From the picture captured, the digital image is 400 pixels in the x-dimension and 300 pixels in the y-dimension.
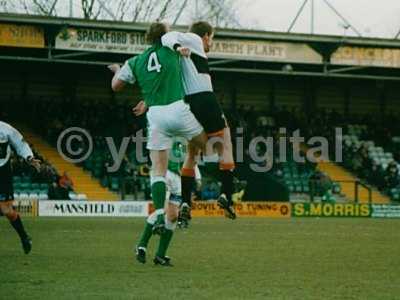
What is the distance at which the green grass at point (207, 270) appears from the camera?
8.00 meters

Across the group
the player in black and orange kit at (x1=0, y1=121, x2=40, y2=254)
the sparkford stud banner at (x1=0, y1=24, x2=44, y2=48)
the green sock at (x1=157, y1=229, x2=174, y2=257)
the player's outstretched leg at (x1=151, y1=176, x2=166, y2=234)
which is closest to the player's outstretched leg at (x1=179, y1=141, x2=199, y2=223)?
the player's outstretched leg at (x1=151, y1=176, x2=166, y2=234)

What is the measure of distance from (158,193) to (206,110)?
1187 millimetres

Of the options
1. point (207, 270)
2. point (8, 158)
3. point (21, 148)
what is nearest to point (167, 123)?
point (207, 270)

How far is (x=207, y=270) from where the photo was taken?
10000 mm

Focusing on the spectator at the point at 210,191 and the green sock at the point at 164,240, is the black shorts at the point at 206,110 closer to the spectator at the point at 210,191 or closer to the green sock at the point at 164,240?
the green sock at the point at 164,240

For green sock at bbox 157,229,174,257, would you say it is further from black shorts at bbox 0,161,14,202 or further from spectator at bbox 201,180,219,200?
spectator at bbox 201,180,219,200

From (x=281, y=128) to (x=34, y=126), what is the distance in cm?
1044

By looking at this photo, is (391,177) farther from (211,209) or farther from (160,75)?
(160,75)

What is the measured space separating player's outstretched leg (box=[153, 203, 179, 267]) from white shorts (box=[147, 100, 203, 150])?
0.74 meters

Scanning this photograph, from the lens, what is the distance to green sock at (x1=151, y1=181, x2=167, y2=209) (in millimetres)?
10586

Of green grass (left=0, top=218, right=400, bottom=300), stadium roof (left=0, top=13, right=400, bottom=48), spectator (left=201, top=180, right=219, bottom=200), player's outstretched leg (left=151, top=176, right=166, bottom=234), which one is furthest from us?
spectator (left=201, top=180, right=219, bottom=200)

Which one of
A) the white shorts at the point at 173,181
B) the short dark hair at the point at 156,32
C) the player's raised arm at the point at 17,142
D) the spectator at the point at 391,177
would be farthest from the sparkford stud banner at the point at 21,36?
the short dark hair at the point at 156,32

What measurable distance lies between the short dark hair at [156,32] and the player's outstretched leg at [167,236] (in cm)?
189

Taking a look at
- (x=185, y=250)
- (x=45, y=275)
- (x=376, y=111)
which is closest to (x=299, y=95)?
(x=376, y=111)
